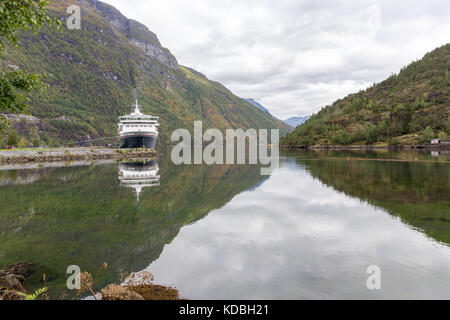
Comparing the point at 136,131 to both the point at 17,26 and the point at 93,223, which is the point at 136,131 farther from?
the point at 17,26

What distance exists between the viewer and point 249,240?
15.0m

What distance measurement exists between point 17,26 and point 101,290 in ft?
31.9

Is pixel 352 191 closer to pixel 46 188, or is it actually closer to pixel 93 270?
pixel 93 270

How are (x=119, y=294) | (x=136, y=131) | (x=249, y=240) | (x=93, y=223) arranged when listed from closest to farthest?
(x=119, y=294) → (x=249, y=240) → (x=93, y=223) → (x=136, y=131)

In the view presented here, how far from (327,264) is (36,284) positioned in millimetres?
10928

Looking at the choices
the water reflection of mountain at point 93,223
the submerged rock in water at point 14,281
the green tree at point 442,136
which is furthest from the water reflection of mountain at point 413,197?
the green tree at point 442,136

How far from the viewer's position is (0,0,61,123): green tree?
31.6 feet

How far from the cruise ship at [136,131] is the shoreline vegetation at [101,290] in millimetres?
102240

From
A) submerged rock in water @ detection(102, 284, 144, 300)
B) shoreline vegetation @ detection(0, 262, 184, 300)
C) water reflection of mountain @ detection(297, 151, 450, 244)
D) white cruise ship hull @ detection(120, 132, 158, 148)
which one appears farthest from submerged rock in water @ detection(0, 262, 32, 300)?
white cruise ship hull @ detection(120, 132, 158, 148)

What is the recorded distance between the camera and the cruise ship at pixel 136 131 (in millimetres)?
109562

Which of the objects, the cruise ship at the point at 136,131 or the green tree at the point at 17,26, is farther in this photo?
the cruise ship at the point at 136,131

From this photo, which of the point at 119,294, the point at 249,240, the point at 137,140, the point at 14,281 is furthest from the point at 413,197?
the point at 137,140

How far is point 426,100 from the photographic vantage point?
188500mm

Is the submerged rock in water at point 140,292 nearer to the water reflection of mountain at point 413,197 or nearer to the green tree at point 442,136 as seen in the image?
the water reflection of mountain at point 413,197
